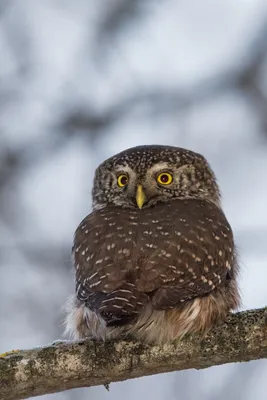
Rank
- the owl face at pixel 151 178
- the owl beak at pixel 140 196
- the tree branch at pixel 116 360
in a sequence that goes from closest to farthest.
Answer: the tree branch at pixel 116 360
the owl beak at pixel 140 196
the owl face at pixel 151 178

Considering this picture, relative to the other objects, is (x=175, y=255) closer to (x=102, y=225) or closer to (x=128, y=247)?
(x=128, y=247)

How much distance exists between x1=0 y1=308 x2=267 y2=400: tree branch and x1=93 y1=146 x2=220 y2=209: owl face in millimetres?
1135

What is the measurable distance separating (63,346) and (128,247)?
54 cm

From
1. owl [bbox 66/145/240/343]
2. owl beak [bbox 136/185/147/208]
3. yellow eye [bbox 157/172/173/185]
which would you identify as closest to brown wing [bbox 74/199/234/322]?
owl [bbox 66/145/240/343]

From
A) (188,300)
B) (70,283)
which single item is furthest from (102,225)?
(70,283)

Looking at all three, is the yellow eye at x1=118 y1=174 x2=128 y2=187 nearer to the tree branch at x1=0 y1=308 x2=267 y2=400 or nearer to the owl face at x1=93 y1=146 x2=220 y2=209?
the owl face at x1=93 y1=146 x2=220 y2=209

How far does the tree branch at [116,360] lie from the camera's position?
13.4ft

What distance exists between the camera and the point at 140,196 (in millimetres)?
5137

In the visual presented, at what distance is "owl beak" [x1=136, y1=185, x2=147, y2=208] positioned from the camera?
5073mm

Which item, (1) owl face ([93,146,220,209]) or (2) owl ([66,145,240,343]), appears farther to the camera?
(1) owl face ([93,146,220,209])

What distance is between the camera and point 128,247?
437cm

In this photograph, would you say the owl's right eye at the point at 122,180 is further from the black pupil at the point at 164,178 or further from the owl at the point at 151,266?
the black pupil at the point at 164,178

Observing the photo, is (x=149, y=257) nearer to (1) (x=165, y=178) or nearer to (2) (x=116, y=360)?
(2) (x=116, y=360)

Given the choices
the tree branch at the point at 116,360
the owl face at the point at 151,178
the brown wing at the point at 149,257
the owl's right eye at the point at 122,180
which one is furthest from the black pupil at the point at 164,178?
the tree branch at the point at 116,360
